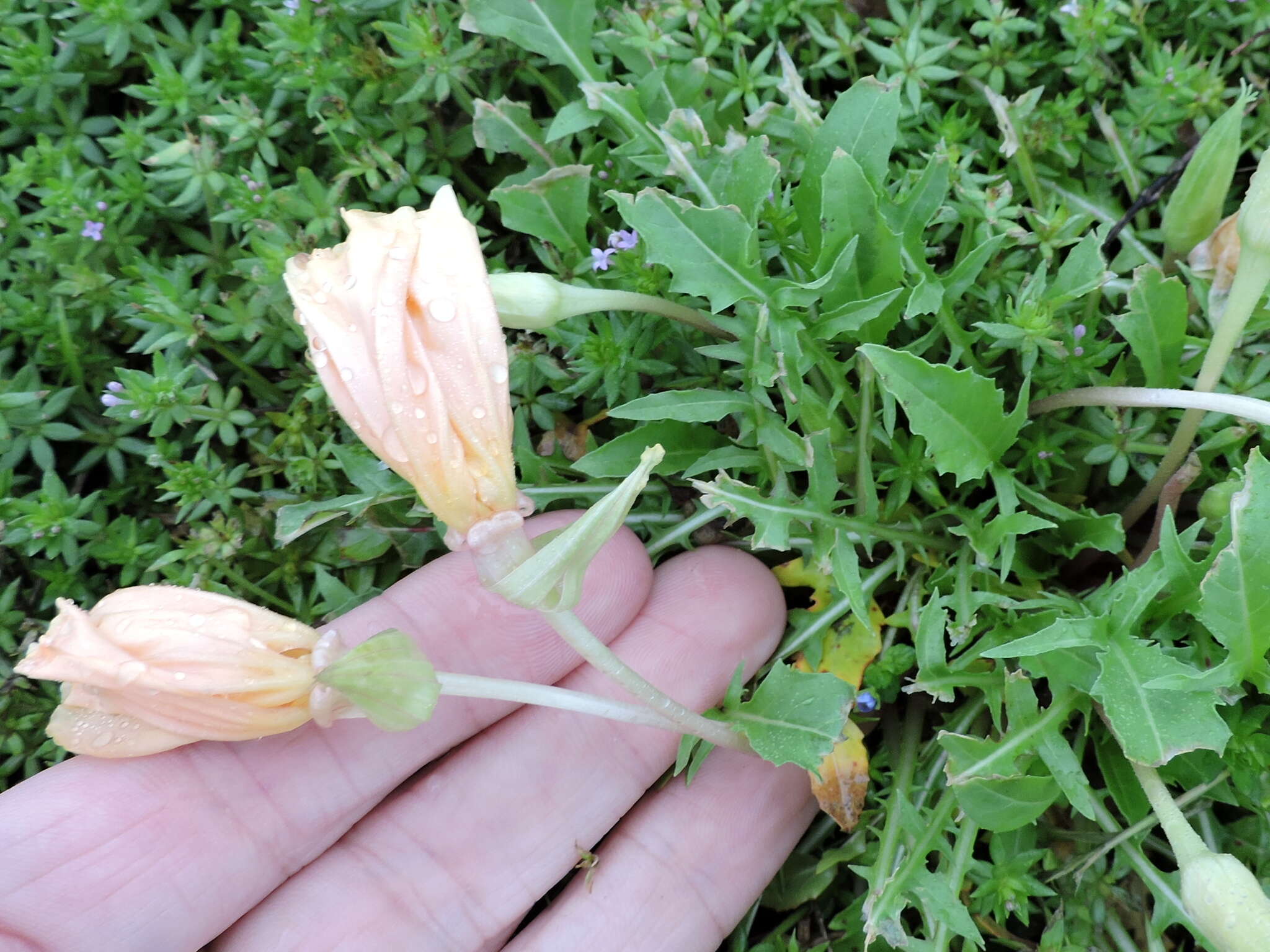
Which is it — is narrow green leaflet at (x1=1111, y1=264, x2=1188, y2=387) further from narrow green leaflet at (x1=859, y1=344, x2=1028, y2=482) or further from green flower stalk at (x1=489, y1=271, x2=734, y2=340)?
green flower stalk at (x1=489, y1=271, x2=734, y2=340)

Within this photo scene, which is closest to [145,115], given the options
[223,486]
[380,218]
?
[223,486]

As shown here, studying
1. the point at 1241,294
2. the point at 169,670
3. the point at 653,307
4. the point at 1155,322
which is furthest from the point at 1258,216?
the point at 169,670

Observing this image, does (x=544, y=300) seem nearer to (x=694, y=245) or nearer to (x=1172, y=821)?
(x=694, y=245)

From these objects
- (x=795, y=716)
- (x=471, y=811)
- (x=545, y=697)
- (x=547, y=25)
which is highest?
(x=547, y=25)

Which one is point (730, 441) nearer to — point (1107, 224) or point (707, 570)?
point (707, 570)

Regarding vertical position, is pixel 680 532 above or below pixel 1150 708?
below

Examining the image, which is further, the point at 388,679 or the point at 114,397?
the point at 114,397

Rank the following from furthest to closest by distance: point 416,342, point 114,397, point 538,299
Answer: point 114,397
point 538,299
point 416,342
